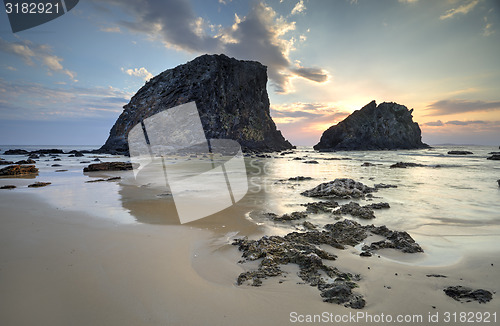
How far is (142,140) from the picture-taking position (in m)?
50.9

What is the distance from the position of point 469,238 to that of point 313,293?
354 cm

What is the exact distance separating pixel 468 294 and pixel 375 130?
83765 mm

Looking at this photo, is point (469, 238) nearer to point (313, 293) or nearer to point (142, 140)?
point (313, 293)

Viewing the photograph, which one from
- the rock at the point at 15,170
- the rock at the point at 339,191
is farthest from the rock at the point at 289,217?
the rock at the point at 15,170

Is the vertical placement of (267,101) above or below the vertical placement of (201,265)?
above

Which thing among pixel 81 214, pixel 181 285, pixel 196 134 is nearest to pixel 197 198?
pixel 81 214

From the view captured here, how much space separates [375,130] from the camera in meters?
74.9

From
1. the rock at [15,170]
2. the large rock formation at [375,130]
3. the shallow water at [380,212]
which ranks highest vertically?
the large rock formation at [375,130]

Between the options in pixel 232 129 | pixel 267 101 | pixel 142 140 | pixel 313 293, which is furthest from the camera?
pixel 267 101

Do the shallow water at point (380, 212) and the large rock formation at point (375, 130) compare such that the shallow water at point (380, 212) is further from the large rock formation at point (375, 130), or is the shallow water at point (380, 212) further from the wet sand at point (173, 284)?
the large rock formation at point (375, 130)

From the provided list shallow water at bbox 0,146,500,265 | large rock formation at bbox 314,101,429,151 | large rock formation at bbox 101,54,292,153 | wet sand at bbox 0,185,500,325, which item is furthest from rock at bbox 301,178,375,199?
large rock formation at bbox 314,101,429,151

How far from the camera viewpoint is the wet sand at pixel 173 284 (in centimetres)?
200

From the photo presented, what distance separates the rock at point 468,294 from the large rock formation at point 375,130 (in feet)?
252

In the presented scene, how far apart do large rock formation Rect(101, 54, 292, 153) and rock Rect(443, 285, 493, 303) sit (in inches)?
2190
